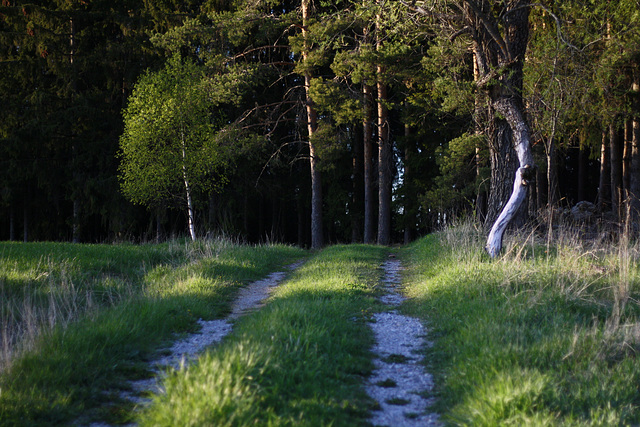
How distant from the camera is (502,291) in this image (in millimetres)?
6633

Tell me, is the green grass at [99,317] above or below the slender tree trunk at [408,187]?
below

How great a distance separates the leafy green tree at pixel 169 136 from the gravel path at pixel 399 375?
43.3 ft

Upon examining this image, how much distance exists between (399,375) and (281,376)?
4.22ft

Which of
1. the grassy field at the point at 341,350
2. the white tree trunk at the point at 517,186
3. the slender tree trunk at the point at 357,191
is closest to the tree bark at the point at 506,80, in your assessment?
the white tree trunk at the point at 517,186

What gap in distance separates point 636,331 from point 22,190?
2813 centimetres

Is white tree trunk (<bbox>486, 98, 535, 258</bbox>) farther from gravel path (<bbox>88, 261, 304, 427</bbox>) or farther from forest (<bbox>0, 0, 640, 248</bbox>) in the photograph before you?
gravel path (<bbox>88, 261, 304, 427</bbox>)

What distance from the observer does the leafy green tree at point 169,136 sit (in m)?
18.3

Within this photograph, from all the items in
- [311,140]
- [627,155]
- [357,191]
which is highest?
Result: [311,140]

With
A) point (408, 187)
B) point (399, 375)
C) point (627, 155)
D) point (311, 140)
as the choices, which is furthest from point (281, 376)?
point (408, 187)

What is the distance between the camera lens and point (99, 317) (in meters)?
6.13

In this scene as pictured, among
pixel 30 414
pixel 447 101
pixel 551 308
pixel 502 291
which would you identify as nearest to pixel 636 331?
pixel 551 308

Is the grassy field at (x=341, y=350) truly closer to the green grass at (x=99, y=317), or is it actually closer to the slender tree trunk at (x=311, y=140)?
the green grass at (x=99, y=317)

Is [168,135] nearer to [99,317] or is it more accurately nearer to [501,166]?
[501,166]

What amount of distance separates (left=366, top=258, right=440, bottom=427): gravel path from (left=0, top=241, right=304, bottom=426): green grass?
2.07m
